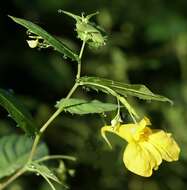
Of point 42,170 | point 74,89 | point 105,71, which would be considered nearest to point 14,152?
point 42,170

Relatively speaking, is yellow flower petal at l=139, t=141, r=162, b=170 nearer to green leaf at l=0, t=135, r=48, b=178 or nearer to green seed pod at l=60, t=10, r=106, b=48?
green seed pod at l=60, t=10, r=106, b=48

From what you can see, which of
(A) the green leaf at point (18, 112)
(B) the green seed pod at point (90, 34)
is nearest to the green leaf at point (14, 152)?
(A) the green leaf at point (18, 112)

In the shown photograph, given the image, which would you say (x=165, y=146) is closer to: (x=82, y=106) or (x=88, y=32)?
(x=82, y=106)

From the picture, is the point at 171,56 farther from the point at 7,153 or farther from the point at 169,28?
the point at 7,153

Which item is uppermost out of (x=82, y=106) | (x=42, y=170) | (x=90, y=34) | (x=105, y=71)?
(x=90, y=34)

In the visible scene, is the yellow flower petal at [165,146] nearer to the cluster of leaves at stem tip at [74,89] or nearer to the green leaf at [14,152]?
the cluster of leaves at stem tip at [74,89]

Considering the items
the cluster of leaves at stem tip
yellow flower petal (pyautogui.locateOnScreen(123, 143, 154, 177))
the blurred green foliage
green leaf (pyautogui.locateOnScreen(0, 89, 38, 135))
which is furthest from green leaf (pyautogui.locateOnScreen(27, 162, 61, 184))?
the blurred green foliage
